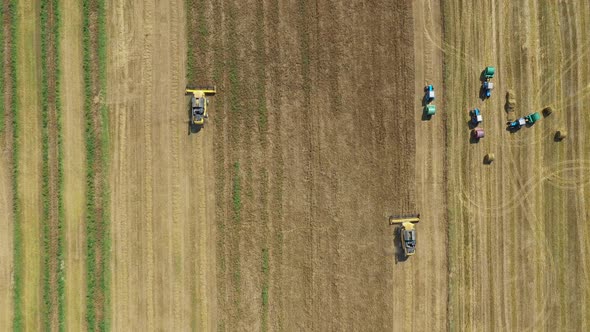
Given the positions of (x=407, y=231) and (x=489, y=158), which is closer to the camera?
(x=407, y=231)

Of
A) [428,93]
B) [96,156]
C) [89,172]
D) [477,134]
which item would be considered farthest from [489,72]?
[89,172]

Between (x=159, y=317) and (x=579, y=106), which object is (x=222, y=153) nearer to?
(x=159, y=317)

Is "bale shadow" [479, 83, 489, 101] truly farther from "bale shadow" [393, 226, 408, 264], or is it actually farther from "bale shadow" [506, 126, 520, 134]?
"bale shadow" [393, 226, 408, 264]

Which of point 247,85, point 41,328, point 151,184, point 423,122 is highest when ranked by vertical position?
point 247,85

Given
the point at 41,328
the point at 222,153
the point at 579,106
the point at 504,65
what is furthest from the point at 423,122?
the point at 41,328

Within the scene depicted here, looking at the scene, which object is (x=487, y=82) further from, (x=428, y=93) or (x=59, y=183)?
(x=59, y=183)

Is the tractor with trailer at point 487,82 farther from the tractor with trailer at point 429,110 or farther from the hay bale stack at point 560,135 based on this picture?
the hay bale stack at point 560,135

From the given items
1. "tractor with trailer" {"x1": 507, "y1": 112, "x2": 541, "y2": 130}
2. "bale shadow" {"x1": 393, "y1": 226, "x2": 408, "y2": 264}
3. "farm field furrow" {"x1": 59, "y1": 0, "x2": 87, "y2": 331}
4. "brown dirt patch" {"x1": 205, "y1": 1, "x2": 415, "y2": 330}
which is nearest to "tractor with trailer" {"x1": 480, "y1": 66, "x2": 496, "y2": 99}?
"tractor with trailer" {"x1": 507, "y1": 112, "x2": 541, "y2": 130}
